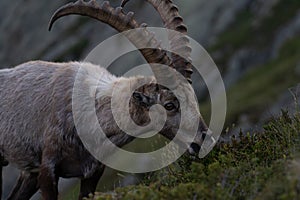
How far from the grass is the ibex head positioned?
2.60 ft

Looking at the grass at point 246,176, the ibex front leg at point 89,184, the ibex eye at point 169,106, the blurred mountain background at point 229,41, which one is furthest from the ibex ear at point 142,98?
the blurred mountain background at point 229,41

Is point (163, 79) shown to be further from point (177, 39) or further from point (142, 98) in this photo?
point (177, 39)

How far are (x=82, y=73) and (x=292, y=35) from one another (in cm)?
6686

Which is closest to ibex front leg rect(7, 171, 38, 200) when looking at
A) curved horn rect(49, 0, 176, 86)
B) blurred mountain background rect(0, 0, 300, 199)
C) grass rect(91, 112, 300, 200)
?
curved horn rect(49, 0, 176, 86)

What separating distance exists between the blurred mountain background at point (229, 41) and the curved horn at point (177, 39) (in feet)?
131

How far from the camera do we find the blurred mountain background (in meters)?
64.5

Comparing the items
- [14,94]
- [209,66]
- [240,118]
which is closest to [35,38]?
[209,66]

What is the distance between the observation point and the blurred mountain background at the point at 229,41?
6453 centimetres

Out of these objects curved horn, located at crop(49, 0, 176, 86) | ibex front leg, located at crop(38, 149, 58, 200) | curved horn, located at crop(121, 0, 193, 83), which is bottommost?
ibex front leg, located at crop(38, 149, 58, 200)

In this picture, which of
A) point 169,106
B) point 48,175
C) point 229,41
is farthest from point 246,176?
point 229,41

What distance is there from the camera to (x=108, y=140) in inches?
442

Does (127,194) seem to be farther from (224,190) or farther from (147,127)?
(147,127)

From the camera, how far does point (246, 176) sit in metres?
7.75

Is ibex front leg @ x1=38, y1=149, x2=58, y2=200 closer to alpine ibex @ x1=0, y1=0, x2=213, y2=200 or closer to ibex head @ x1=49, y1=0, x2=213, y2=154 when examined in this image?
alpine ibex @ x1=0, y1=0, x2=213, y2=200
